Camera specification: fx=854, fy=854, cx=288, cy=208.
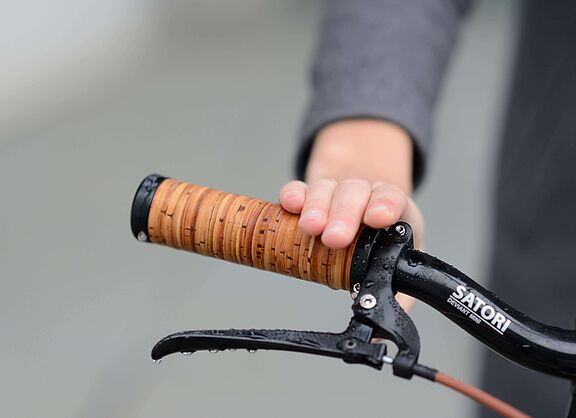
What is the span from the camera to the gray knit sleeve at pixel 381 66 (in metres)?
0.82

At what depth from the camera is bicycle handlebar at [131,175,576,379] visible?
502mm

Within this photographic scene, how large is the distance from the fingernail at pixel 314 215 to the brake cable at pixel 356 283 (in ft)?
0.04

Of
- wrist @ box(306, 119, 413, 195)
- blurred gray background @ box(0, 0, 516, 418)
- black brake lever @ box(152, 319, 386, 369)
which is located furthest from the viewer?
blurred gray background @ box(0, 0, 516, 418)

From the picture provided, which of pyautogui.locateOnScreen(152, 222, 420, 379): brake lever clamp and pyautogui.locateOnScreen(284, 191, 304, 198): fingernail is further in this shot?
pyautogui.locateOnScreen(284, 191, 304, 198): fingernail

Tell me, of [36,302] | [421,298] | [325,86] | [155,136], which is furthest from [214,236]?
[155,136]

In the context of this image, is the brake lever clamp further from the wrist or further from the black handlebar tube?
the wrist

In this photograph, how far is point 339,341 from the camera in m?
0.48

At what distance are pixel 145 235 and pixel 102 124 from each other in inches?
51.6

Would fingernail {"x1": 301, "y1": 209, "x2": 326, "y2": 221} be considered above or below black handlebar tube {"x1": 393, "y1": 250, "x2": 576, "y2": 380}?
above

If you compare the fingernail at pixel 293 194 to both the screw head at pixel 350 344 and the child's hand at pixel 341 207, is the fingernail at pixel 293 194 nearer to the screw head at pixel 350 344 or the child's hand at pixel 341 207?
the child's hand at pixel 341 207

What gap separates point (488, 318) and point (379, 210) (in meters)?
0.10

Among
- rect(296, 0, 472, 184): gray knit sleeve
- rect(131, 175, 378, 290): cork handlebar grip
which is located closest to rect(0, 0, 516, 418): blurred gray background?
rect(296, 0, 472, 184): gray knit sleeve

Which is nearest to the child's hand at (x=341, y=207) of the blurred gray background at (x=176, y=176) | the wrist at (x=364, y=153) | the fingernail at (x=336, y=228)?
the fingernail at (x=336, y=228)

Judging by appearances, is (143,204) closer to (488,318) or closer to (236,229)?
(236,229)
